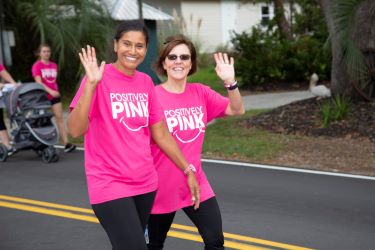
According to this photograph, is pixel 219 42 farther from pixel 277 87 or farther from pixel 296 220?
pixel 296 220

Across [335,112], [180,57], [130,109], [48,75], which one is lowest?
[335,112]

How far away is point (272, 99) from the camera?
18.2 meters

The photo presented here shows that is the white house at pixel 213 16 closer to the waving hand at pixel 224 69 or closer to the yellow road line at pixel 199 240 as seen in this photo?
the yellow road line at pixel 199 240

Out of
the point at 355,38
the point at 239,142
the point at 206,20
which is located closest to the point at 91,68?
the point at 239,142

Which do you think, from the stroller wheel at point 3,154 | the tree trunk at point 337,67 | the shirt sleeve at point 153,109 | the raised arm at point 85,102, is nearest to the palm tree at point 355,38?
the tree trunk at point 337,67

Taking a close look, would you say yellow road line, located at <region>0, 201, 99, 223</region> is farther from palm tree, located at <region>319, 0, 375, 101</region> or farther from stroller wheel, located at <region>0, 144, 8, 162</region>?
palm tree, located at <region>319, 0, 375, 101</region>

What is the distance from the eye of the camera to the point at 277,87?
20766mm

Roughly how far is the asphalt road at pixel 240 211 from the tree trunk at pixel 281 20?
1301 centimetres

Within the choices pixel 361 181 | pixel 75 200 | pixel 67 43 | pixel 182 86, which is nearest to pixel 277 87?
pixel 67 43

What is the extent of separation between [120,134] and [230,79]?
1.14 meters

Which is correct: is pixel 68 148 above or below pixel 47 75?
below

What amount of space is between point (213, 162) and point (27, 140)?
2836 millimetres

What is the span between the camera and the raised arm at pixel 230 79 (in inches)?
192

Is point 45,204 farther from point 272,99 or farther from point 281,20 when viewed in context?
point 281,20
